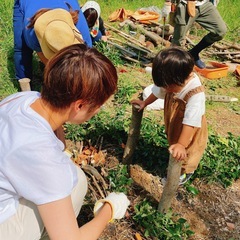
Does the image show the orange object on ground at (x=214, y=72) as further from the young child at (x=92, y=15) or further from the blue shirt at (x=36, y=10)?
the blue shirt at (x=36, y=10)

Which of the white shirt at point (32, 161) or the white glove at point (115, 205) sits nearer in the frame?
the white shirt at point (32, 161)

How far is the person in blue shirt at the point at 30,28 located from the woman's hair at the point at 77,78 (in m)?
1.29

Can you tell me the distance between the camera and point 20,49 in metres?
3.87

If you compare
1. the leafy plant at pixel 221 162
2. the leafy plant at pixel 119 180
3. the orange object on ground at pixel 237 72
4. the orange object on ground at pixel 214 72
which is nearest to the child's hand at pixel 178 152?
the leafy plant at pixel 119 180

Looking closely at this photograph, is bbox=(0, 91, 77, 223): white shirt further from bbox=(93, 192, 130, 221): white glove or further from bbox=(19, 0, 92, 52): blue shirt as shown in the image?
bbox=(19, 0, 92, 52): blue shirt

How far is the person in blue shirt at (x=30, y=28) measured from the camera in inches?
125

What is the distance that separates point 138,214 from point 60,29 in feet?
5.21

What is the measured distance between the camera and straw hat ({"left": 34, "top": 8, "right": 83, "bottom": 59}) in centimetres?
262

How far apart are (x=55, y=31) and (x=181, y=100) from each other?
1172mm

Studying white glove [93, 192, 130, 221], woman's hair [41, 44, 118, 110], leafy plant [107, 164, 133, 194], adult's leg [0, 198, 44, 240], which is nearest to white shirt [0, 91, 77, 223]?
woman's hair [41, 44, 118, 110]

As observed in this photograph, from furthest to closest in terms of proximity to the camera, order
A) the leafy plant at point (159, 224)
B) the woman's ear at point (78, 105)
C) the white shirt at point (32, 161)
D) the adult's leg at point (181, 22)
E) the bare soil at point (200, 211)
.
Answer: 1. the adult's leg at point (181, 22)
2. the bare soil at point (200, 211)
3. the leafy plant at point (159, 224)
4. the woman's ear at point (78, 105)
5. the white shirt at point (32, 161)

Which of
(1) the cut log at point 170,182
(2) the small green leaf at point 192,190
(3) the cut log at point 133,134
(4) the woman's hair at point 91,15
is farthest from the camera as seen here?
(4) the woman's hair at point 91,15

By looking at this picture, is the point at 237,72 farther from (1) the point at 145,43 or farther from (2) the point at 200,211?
(2) the point at 200,211

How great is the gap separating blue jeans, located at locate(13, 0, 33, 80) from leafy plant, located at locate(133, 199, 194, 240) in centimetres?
244
